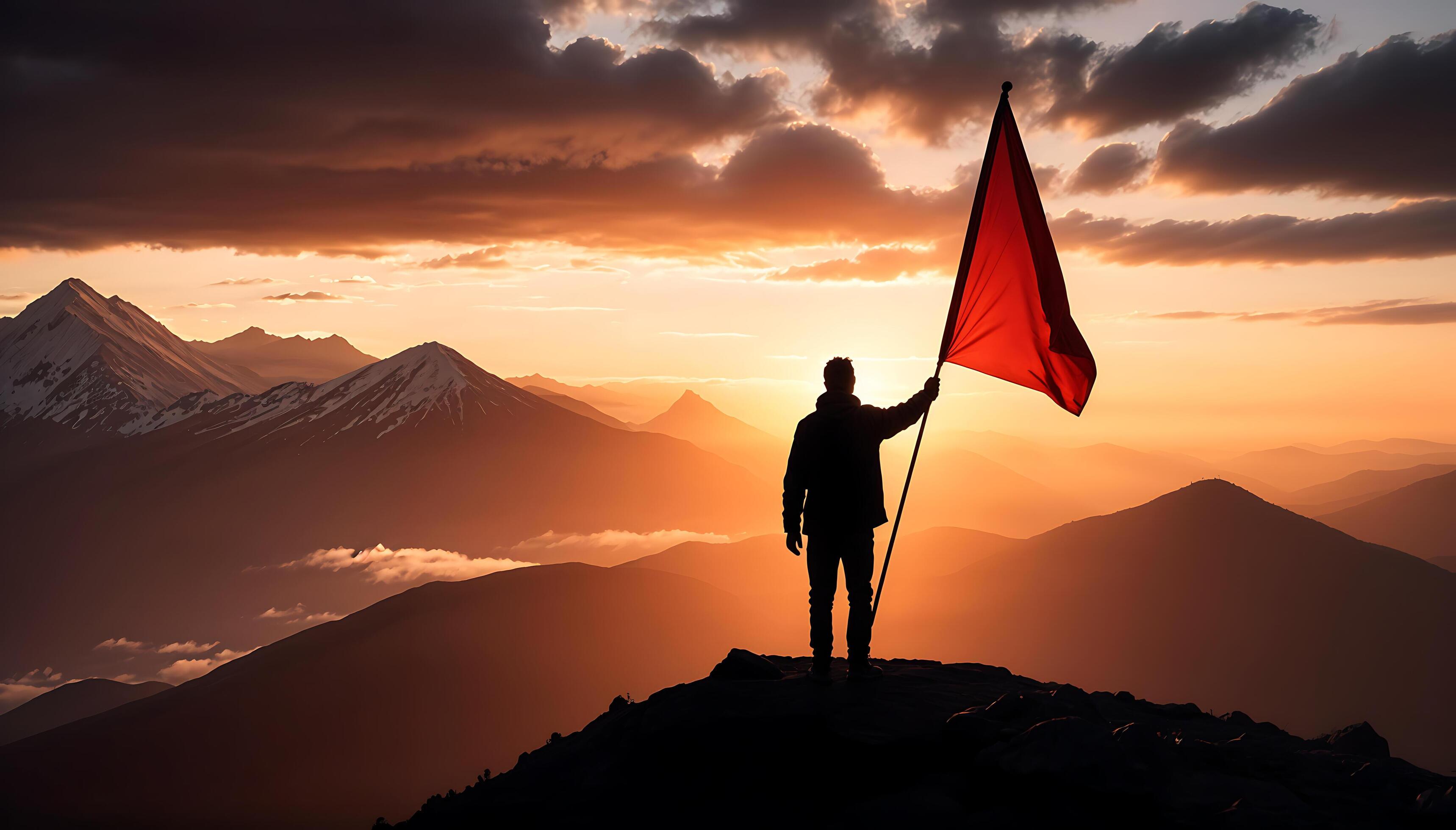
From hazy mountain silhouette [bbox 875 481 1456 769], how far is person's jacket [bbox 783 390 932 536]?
123 meters

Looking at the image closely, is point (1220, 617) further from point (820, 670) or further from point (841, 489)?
point (841, 489)

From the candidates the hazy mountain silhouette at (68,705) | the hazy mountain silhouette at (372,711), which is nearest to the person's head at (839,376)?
the hazy mountain silhouette at (372,711)

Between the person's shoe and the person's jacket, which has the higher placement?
the person's jacket

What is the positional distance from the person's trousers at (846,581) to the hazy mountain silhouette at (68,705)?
203 m

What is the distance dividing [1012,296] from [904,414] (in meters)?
2.95

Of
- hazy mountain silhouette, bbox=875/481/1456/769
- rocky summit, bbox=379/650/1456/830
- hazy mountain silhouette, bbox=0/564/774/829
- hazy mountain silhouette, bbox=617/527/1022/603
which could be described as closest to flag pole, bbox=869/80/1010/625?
rocky summit, bbox=379/650/1456/830

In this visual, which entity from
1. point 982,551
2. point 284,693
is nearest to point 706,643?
point 284,693

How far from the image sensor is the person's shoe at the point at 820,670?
411 inches

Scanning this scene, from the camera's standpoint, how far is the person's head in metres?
10.3

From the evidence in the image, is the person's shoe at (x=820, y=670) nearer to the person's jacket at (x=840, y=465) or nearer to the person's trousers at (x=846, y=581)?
the person's trousers at (x=846, y=581)

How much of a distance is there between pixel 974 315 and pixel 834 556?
14.2 feet

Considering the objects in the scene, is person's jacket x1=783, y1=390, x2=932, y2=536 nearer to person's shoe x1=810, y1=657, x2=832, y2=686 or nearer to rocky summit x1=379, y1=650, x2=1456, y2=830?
person's shoe x1=810, y1=657, x2=832, y2=686

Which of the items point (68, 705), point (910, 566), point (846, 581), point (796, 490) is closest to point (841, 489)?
point (796, 490)

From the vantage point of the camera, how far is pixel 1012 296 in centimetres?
1161
